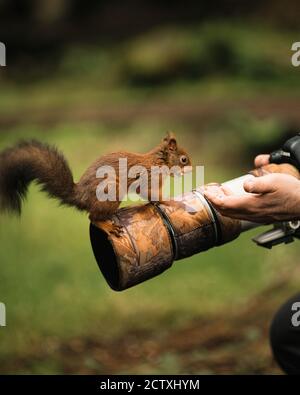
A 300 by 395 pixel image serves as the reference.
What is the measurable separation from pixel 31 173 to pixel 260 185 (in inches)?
16.2

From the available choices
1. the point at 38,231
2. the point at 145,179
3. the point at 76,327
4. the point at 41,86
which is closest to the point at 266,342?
the point at 76,327

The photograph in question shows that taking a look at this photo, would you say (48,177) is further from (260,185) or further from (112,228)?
(260,185)

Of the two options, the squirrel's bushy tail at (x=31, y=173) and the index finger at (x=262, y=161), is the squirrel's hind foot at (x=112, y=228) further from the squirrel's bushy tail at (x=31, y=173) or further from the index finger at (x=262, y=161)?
the index finger at (x=262, y=161)

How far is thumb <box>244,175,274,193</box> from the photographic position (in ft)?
3.79

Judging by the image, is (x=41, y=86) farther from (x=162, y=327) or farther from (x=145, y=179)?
(x=145, y=179)

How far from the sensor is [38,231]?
3.23 m

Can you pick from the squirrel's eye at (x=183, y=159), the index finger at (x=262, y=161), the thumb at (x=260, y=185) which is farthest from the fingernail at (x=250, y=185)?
the squirrel's eye at (x=183, y=159)

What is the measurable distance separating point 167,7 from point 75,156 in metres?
1.92

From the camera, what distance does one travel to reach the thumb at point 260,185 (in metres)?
1.16

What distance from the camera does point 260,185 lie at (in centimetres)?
116

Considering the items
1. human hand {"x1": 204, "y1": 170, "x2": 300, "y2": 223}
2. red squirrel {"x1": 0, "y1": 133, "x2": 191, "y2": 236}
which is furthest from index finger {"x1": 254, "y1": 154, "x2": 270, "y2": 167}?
red squirrel {"x1": 0, "y1": 133, "x2": 191, "y2": 236}

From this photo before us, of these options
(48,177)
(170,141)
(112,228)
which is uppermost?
(170,141)

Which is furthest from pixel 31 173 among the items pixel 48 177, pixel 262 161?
pixel 262 161

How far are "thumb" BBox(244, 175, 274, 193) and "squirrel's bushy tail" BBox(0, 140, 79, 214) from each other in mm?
321
